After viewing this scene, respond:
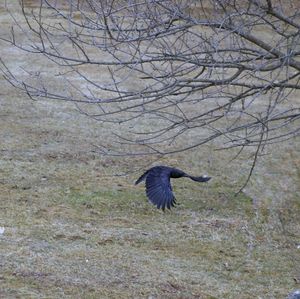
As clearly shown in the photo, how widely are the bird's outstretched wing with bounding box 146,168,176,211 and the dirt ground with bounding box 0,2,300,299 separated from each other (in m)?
0.39

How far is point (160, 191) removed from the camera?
6059 millimetres

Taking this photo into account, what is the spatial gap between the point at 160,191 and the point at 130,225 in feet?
1.93

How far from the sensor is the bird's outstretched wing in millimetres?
6004

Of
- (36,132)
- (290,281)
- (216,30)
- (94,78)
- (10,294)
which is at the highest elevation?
(94,78)

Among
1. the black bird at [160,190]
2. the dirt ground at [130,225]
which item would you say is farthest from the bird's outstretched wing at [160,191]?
the dirt ground at [130,225]

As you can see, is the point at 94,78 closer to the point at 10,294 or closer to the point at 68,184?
the point at 68,184

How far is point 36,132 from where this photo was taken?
29.5ft

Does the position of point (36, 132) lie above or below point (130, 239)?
above

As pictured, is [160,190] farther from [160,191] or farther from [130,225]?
[130,225]

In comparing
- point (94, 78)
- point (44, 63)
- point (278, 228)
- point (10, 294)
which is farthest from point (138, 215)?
point (44, 63)

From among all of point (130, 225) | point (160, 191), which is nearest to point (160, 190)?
point (160, 191)

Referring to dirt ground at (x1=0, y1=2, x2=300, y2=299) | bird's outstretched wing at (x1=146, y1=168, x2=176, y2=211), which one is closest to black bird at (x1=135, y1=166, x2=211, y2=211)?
bird's outstretched wing at (x1=146, y1=168, x2=176, y2=211)

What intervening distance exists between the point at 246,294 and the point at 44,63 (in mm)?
8554

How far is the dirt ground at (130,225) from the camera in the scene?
532cm
